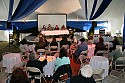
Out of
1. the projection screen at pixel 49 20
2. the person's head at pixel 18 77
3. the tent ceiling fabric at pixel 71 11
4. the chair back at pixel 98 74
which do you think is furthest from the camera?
the projection screen at pixel 49 20

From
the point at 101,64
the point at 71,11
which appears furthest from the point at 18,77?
the point at 71,11

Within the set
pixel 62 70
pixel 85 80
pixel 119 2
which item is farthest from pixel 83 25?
pixel 85 80

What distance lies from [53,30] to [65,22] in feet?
7.90

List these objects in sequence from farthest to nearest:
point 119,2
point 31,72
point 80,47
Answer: point 119,2, point 80,47, point 31,72

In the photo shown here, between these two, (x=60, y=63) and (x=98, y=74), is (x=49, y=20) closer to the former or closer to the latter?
(x=60, y=63)

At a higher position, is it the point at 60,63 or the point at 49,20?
the point at 49,20

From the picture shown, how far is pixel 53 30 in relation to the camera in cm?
1409

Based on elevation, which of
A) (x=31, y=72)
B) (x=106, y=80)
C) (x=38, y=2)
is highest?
(x=38, y=2)

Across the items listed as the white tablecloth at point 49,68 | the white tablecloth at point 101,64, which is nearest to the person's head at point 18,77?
the white tablecloth at point 49,68

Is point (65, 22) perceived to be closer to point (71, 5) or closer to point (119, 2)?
point (71, 5)

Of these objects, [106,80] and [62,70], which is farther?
[106,80]

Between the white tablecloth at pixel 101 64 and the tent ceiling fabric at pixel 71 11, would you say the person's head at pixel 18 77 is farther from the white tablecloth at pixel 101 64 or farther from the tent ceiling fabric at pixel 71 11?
the tent ceiling fabric at pixel 71 11

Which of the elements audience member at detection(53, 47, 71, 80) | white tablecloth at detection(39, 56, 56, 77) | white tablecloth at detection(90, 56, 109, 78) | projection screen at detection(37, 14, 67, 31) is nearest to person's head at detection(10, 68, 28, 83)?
audience member at detection(53, 47, 71, 80)

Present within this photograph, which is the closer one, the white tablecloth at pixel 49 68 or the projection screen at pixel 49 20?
the white tablecloth at pixel 49 68
